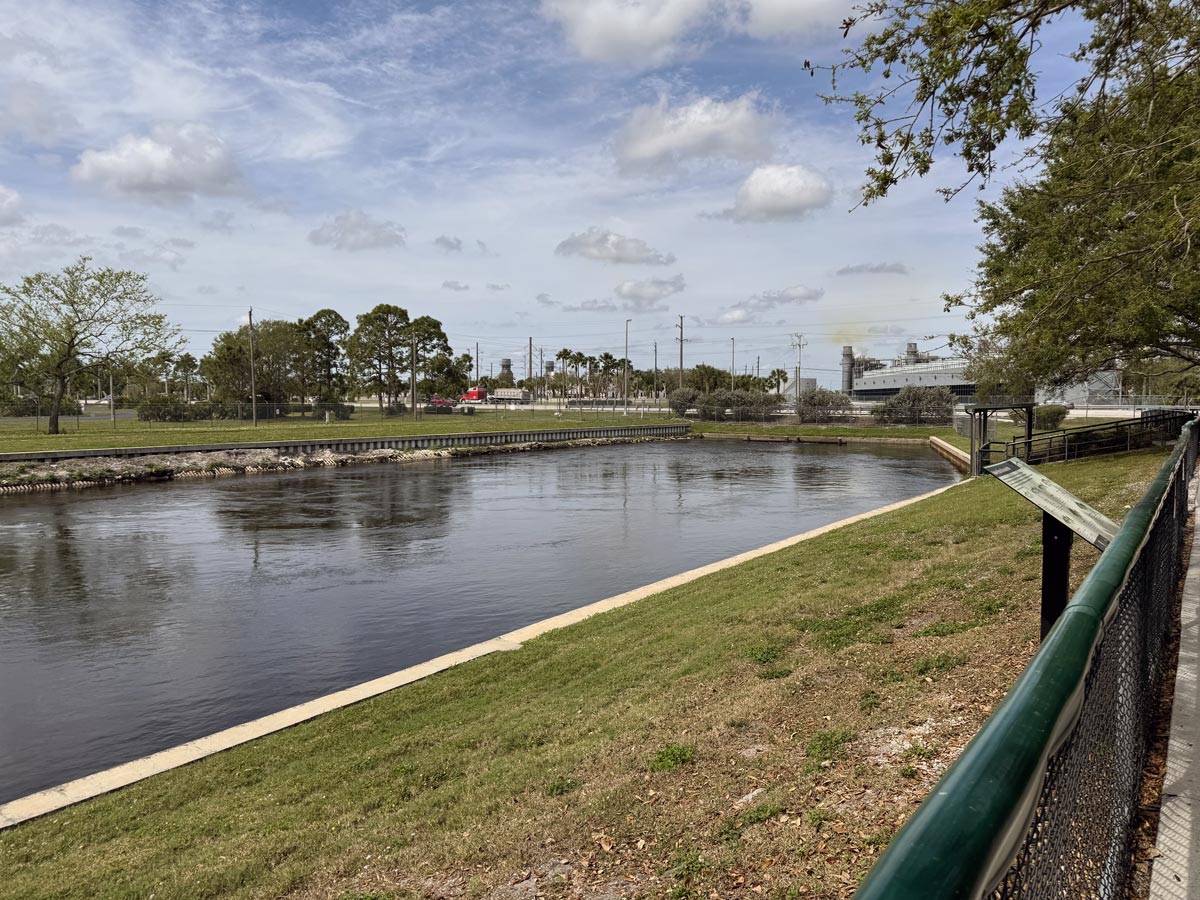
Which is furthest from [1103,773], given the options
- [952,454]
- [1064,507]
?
[952,454]

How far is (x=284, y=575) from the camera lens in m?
19.2

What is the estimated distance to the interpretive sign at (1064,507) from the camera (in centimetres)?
426

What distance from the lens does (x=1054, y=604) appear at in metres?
4.84

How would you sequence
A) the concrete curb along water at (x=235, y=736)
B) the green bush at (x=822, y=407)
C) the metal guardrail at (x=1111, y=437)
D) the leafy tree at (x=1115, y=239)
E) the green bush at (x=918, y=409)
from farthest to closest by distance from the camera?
the green bush at (x=822, y=407) → the green bush at (x=918, y=409) → the metal guardrail at (x=1111, y=437) → the leafy tree at (x=1115, y=239) → the concrete curb along water at (x=235, y=736)

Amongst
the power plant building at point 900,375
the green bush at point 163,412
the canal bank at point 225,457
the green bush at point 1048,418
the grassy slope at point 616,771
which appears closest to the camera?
the grassy slope at point 616,771

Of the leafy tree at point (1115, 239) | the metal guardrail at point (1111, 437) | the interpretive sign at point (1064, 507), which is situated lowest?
the metal guardrail at point (1111, 437)

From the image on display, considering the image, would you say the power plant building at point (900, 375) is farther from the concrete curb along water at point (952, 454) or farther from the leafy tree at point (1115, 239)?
the leafy tree at point (1115, 239)

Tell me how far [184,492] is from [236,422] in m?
33.6

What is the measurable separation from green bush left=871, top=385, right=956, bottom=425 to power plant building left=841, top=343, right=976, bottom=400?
109 ft

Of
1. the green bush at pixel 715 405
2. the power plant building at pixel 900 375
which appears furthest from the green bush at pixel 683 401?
the power plant building at pixel 900 375

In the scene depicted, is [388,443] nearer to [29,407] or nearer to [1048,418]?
[29,407]

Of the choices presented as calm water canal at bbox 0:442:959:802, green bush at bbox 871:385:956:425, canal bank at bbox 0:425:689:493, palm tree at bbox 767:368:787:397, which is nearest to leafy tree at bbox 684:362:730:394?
palm tree at bbox 767:368:787:397

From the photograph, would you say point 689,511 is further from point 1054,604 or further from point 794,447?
point 794,447

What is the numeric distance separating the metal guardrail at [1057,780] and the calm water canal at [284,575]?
1009 cm
